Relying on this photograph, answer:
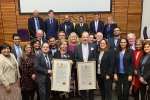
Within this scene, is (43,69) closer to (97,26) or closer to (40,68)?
(40,68)

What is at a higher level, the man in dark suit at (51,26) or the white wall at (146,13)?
the white wall at (146,13)

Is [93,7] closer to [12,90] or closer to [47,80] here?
[47,80]

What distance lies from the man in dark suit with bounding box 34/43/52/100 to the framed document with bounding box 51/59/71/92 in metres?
0.12

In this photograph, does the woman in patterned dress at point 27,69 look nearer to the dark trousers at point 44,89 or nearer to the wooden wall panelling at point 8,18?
the dark trousers at point 44,89

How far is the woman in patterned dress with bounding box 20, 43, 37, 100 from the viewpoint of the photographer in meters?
3.62

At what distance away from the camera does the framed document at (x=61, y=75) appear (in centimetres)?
354

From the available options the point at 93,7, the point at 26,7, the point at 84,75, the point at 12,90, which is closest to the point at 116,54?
the point at 84,75

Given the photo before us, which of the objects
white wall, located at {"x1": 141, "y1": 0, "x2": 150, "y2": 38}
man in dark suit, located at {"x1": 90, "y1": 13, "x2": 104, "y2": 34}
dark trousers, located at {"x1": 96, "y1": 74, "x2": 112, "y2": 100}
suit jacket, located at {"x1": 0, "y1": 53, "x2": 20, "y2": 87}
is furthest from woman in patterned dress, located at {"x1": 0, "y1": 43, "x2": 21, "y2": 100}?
white wall, located at {"x1": 141, "y1": 0, "x2": 150, "y2": 38}

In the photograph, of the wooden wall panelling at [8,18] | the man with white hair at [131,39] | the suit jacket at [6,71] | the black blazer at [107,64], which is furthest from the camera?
the wooden wall panelling at [8,18]

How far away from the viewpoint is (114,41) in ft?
14.0

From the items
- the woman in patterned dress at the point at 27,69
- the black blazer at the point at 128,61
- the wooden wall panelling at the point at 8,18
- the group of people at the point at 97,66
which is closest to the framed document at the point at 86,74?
the group of people at the point at 97,66

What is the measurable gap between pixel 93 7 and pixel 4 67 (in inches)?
205

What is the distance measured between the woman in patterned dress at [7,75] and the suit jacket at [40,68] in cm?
39

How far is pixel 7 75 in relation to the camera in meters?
3.23
